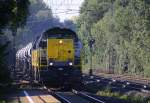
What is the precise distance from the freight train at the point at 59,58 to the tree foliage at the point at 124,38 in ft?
88.2

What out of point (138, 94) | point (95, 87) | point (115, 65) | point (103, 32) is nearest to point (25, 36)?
point (103, 32)

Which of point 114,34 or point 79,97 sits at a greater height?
point 114,34

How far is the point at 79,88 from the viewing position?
115 ft

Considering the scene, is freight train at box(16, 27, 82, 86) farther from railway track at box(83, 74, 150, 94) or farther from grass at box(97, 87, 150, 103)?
railway track at box(83, 74, 150, 94)

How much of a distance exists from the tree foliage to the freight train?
88.2ft

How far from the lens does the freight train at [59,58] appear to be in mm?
33688

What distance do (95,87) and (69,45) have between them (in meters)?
4.26

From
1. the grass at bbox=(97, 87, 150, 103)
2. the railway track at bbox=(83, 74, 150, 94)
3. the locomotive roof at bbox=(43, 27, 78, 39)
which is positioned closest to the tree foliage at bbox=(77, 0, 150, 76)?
the railway track at bbox=(83, 74, 150, 94)

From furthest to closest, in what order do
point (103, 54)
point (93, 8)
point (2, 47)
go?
point (93, 8)
point (103, 54)
point (2, 47)

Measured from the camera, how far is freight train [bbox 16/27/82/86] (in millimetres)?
33688

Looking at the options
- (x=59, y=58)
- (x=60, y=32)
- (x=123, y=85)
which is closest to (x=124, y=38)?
(x=123, y=85)

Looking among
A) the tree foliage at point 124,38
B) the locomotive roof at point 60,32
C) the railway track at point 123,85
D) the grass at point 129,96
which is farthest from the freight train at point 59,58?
the tree foliage at point 124,38

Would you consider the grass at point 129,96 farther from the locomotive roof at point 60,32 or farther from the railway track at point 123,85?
the locomotive roof at point 60,32

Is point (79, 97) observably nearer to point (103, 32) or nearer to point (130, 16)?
point (130, 16)
